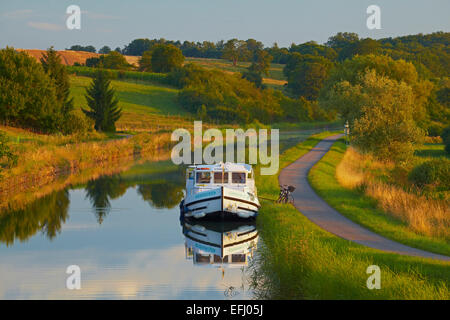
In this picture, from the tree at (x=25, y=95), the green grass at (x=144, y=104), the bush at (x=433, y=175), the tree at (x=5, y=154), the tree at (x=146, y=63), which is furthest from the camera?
the tree at (x=146, y=63)

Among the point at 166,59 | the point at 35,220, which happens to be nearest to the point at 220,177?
the point at 35,220

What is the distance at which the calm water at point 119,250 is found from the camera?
20453 millimetres

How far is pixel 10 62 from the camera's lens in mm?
71562

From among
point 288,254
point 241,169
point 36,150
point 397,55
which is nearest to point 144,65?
point 397,55

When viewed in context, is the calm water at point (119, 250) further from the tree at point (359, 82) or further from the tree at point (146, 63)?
the tree at point (146, 63)

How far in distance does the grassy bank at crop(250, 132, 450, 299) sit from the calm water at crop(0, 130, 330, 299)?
1090mm

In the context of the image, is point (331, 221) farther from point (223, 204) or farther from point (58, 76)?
point (58, 76)

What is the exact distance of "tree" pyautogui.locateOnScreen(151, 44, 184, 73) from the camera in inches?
7377

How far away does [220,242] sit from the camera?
1095 inches

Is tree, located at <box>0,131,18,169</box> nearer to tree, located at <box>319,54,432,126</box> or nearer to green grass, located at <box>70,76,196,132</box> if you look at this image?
tree, located at <box>319,54,432,126</box>

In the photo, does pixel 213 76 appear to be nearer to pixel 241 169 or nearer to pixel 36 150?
pixel 36 150

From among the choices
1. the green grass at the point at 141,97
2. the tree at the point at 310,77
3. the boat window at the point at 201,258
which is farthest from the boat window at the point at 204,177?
the tree at the point at 310,77

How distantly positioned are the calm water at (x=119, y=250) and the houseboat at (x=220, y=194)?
2.84ft

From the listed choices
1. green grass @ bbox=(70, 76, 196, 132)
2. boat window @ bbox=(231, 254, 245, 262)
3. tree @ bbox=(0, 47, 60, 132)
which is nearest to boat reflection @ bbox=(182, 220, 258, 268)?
boat window @ bbox=(231, 254, 245, 262)
